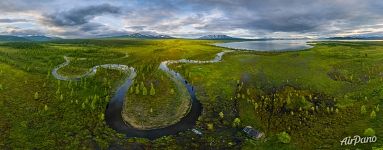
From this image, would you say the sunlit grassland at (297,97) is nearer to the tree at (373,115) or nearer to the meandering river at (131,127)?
the tree at (373,115)

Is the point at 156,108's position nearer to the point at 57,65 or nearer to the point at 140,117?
the point at 140,117

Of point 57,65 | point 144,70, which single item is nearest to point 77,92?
point 144,70

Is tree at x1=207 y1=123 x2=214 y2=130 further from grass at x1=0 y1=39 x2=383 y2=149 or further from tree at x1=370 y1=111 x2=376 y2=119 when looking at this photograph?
tree at x1=370 y1=111 x2=376 y2=119

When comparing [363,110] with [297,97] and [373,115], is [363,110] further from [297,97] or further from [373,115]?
[297,97]

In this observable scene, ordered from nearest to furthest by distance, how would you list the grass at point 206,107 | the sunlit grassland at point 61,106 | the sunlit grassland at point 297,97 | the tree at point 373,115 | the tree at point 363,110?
the sunlit grassland at point 61,106 → the grass at point 206,107 → the sunlit grassland at point 297,97 → the tree at point 373,115 → the tree at point 363,110

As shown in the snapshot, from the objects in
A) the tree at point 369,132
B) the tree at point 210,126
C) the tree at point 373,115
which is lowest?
the tree at point 210,126

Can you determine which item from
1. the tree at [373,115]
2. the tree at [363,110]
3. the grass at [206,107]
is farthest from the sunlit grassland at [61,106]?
the tree at [373,115]

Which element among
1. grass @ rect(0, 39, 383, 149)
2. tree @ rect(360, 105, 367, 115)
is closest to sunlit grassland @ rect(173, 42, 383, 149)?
grass @ rect(0, 39, 383, 149)

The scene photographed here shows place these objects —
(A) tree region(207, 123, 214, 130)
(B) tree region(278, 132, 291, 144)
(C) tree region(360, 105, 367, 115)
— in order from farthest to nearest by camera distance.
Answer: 1. (C) tree region(360, 105, 367, 115)
2. (A) tree region(207, 123, 214, 130)
3. (B) tree region(278, 132, 291, 144)

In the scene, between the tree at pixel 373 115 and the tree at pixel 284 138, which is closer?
the tree at pixel 284 138

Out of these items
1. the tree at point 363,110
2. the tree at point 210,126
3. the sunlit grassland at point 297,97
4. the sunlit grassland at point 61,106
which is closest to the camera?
the sunlit grassland at point 61,106
